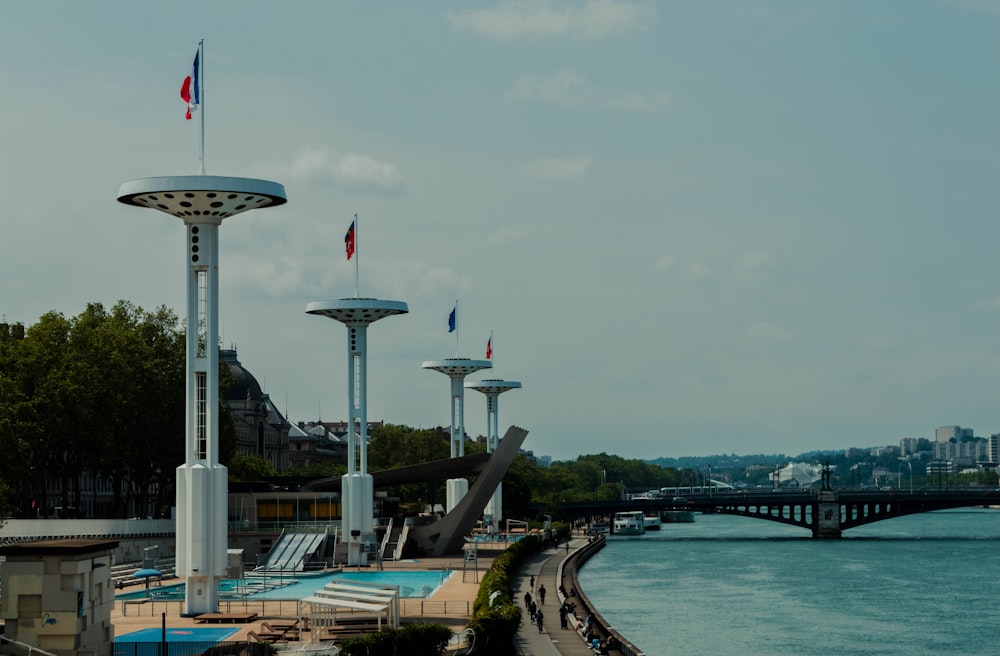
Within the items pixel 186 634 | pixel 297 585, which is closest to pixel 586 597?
pixel 297 585

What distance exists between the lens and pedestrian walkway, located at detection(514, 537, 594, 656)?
5753cm

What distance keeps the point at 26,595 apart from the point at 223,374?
79.3 m

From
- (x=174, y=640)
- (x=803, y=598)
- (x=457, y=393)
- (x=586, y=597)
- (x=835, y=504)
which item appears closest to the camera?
(x=174, y=640)

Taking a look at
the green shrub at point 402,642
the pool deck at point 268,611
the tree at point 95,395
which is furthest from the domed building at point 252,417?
the green shrub at point 402,642

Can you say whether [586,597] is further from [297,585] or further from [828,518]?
[828,518]

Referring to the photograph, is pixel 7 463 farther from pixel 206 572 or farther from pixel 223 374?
pixel 223 374

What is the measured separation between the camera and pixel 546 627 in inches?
2601

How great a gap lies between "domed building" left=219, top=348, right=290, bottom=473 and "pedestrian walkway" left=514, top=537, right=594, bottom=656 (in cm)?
7686

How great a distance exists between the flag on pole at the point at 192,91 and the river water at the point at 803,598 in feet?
103

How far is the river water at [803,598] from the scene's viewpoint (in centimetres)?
7500

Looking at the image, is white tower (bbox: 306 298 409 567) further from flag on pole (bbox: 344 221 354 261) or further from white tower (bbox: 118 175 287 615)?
white tower (bbox: 118 175 287 615)

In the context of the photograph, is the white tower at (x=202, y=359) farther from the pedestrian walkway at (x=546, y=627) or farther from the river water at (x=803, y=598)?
the river water at (x=803, y=598)

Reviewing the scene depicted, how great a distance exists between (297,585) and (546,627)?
1856cm

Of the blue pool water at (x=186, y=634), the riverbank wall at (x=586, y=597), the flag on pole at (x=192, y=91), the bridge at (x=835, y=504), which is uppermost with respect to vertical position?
the flag on pole at (x=192, y=91)
